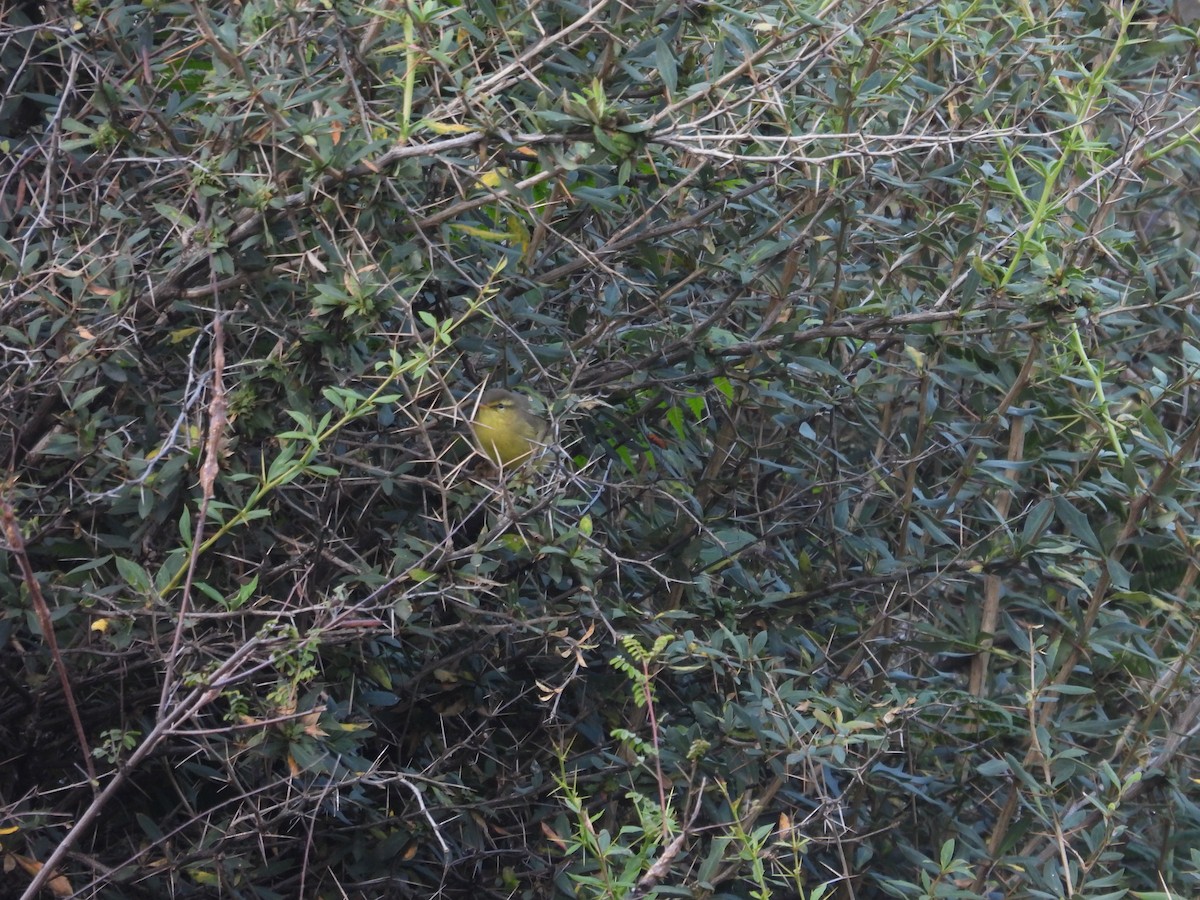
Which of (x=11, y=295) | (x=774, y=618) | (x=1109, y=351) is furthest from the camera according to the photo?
(x=1109, y=351)

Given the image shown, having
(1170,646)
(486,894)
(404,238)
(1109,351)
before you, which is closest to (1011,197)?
(1109,351)

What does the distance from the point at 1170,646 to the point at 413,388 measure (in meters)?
2.35

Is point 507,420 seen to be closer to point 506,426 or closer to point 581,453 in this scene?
point 506,426

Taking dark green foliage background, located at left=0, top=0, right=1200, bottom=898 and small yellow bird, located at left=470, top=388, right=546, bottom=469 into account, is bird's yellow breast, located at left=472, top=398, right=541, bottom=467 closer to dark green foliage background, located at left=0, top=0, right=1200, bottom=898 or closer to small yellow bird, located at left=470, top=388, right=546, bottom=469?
small yellow bird, located at left=470, top=388, right=546, bottom=469

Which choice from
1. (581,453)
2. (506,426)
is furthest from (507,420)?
(581,453)

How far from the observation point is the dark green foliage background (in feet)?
8.71

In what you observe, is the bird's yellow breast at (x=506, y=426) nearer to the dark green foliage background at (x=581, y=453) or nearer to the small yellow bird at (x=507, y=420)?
the small yellow bird at (x=507, y=420)

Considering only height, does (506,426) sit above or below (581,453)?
above

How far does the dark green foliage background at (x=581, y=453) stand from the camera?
2656mm

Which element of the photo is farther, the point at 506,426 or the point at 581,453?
the point at 581,453

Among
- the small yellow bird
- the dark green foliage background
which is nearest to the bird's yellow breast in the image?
the small yellow bird

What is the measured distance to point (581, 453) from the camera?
3504 millimetres

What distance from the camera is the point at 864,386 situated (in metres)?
3.60

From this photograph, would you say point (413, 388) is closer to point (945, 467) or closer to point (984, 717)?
point (984, 717)
